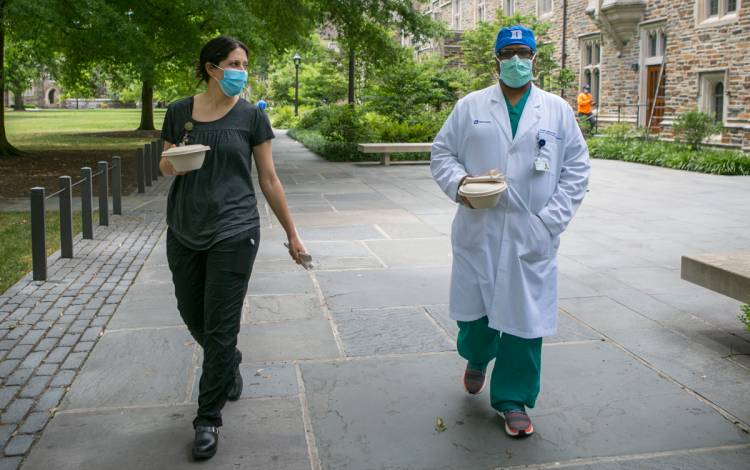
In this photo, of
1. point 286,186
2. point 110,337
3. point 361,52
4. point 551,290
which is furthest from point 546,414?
point 361,52

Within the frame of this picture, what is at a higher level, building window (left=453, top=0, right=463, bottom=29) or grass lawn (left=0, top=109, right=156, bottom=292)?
building window (left=453, top=0, right=463, bottom=29)

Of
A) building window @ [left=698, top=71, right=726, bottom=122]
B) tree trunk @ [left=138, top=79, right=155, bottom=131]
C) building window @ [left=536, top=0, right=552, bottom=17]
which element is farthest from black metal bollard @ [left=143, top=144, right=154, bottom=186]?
tree trunk @ [left=138, top=79, right=155, bottom=131]

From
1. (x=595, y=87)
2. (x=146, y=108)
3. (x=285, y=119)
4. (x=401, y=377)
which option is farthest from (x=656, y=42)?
(x=285, y=119)

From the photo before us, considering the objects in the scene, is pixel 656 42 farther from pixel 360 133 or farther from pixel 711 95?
pixel 360 133

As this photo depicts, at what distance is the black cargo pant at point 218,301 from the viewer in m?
3.57

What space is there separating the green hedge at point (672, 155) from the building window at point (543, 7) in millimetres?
11249

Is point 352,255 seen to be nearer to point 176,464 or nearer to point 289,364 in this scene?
point 289,364

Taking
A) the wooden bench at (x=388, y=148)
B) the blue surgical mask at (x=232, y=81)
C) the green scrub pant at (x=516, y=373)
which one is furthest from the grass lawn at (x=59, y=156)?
the green scrub pant at (x=516, y=373)

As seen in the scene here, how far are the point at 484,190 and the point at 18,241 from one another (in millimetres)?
7066

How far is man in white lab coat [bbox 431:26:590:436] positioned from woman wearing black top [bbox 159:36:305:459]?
3.08 feet

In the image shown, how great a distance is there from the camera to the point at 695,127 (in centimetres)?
1955

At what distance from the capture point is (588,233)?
9445 mm

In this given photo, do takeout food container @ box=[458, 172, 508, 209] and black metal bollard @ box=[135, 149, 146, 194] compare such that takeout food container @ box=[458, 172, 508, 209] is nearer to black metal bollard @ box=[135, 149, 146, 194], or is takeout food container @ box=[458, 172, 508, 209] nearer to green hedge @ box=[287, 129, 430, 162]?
black metal bollard @ box=[135, 149, 146, 194]

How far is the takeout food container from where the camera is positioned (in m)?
3.44
